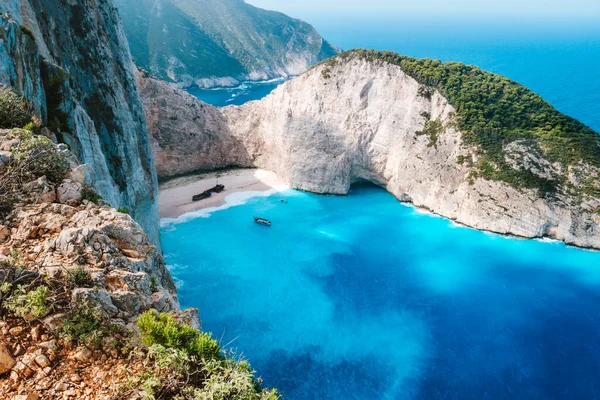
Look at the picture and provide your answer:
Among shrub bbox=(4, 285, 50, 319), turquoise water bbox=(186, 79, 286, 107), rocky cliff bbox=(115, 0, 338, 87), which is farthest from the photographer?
rocky cliff bbox=(115, 0, 338, 87)

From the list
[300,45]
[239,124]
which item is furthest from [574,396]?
[300,45]

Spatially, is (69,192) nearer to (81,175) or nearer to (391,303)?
(81,175)

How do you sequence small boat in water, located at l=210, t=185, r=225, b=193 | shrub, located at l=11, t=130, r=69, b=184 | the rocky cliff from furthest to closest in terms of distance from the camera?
the rocky cliff → small boat in water, located at l=210, t=185, r=225, b=193 → shrub, located at l=11, t=130, r=69, b=184

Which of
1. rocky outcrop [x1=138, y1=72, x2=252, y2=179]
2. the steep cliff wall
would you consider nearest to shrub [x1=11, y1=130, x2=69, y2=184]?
the steep cliff wall

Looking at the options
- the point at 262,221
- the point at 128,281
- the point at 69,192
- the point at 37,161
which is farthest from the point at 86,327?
the point at 262,221

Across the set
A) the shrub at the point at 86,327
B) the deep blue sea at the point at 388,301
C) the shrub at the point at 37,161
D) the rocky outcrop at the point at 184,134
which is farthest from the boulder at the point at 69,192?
the rocky outcrop at the point at 184,134

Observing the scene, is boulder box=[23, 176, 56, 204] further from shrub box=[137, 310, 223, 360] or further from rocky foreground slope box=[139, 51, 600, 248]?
rocky foreground slope box=[139, 51, 600, 248]

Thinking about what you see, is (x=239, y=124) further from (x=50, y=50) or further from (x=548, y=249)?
(x=548, y=249)
